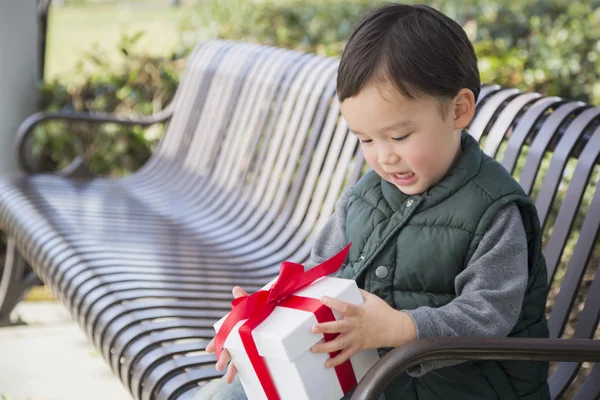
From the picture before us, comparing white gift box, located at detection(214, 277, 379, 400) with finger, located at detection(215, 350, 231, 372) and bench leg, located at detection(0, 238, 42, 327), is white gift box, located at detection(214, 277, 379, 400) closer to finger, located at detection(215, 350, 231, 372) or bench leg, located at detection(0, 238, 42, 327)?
finger, located at detection(215, 350, 231, 372)

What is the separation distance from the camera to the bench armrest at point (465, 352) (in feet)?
5.30

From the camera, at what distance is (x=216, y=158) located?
4488 mm

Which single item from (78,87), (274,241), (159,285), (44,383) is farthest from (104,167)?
(159,285)

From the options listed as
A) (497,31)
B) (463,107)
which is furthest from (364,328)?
(497,31)

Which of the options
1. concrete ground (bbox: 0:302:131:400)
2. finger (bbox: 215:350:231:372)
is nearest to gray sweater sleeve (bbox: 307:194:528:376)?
finger (bbox: 215:350:231:372)

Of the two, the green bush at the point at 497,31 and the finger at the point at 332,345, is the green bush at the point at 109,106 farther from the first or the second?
the finger at the point at 332,345

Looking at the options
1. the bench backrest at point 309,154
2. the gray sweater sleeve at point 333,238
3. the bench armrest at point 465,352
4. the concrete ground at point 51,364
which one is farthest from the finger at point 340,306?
the concrete ground at point 51,364

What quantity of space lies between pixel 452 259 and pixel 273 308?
398 millimetres

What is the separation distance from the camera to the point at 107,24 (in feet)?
27.1

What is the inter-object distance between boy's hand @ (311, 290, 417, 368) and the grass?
20.9 feet

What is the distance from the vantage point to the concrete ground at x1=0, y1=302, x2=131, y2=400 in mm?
3904

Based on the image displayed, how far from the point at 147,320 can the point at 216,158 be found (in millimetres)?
1767

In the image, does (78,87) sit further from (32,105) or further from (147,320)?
(147,320)

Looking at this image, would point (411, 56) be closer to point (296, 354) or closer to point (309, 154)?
point (296, 354)
